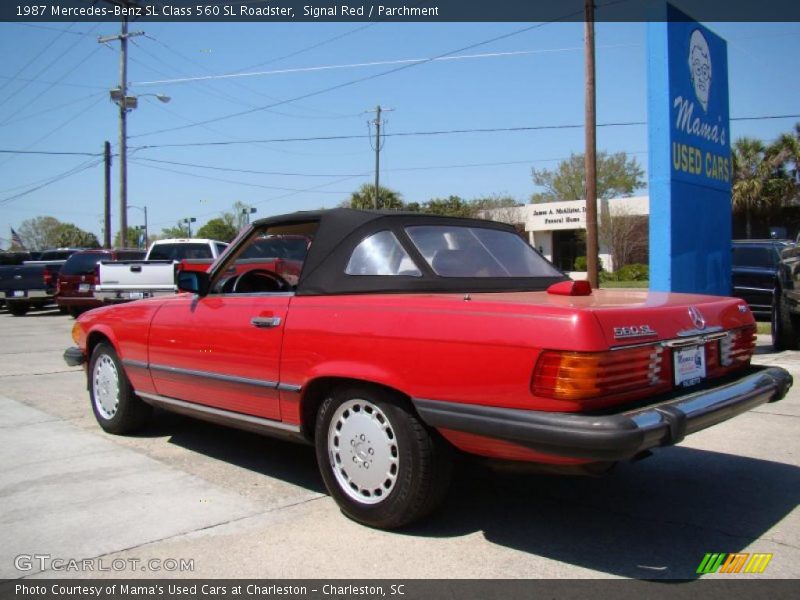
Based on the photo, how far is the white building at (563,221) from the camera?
35188mm

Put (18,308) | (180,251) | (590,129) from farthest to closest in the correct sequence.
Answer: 1. (18,308)
2. (180,251)
3. (590,129)

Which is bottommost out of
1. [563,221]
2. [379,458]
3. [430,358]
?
[379,458]

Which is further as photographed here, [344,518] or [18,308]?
[18,308]

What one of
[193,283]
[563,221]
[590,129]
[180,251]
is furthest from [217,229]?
[193,283]

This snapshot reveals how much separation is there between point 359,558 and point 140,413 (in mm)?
2822

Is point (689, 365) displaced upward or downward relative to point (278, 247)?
downward

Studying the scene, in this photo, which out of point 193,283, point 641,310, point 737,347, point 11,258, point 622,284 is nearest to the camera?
point 641,310

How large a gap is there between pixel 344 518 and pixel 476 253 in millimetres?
1709

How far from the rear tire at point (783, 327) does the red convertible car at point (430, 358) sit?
6411 millimetres

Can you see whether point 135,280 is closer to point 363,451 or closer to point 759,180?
point 363,451

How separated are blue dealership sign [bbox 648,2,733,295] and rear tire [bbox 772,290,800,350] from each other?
883 millimetres

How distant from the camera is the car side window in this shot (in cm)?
379

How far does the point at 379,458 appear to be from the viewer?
3.37 meters

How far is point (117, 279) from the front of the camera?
12.0 m
